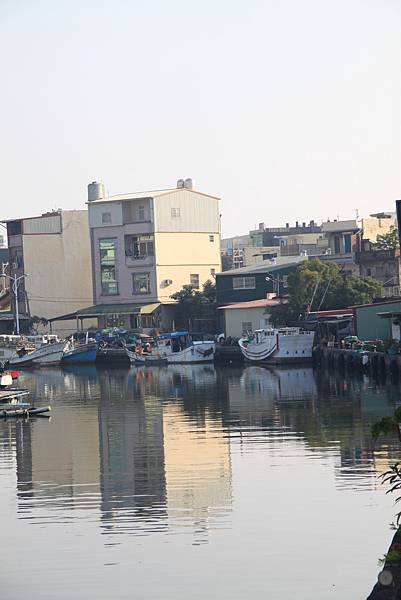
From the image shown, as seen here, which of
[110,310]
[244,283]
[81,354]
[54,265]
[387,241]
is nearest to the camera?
[81,354]

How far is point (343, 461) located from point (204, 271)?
6919cm

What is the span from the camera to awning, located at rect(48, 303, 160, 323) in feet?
311

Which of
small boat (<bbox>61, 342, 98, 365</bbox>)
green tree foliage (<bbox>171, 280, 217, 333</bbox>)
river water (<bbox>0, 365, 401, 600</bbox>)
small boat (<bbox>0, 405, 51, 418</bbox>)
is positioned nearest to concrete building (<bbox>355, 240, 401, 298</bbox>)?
green tree foliage (<bbox>171, 280, 217, 333</bbox>)

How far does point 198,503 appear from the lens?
81.9ft

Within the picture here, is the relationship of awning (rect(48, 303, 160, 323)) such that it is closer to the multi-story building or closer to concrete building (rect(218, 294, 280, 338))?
the multi-story building

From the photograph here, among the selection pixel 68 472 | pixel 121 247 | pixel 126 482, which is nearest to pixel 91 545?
pixel 126 482

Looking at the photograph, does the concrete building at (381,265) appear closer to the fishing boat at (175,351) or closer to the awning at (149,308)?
the fishing boat at (175,351)

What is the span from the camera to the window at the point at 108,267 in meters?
97.8

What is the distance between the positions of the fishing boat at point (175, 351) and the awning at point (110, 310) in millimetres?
6387

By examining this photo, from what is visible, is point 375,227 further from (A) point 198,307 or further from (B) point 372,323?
(B) point 372,323

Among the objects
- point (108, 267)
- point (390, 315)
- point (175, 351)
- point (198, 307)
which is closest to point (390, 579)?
point (390, 315)

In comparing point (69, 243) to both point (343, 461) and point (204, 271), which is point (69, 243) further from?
point (343, 461)

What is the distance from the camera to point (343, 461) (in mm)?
30016

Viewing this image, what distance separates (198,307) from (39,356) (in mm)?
10857
